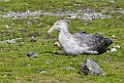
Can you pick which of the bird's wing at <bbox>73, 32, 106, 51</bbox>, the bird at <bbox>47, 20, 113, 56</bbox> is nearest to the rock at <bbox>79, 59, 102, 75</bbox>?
the bird at <bbox>47, 20, 113, 56</bbox>

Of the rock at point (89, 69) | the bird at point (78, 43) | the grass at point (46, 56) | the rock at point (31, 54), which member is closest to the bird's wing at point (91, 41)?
the bird at point (78, 43)

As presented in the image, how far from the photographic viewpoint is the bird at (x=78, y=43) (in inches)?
797

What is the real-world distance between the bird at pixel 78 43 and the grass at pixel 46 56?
1.26 ft

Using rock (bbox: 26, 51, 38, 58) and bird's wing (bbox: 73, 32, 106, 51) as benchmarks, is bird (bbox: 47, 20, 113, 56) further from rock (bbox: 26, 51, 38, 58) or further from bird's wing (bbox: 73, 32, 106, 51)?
rock (bbox: 26, 51, 38, 58)

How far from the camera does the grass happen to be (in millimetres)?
16477

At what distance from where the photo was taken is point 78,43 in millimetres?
20438

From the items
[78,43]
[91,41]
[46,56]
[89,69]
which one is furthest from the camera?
[91,41]

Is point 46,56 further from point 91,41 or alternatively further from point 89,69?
point 89,69

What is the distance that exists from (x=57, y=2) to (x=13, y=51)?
2185cm

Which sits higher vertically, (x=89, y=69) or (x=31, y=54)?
(x=89, y=69)

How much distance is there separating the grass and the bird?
15.1 inches

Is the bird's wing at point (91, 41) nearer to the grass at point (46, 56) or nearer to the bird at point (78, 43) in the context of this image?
the bird at point (78, 43)

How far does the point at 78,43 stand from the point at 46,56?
4.83 feet

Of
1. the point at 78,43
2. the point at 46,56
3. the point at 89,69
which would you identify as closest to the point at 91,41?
the point at 78,43
